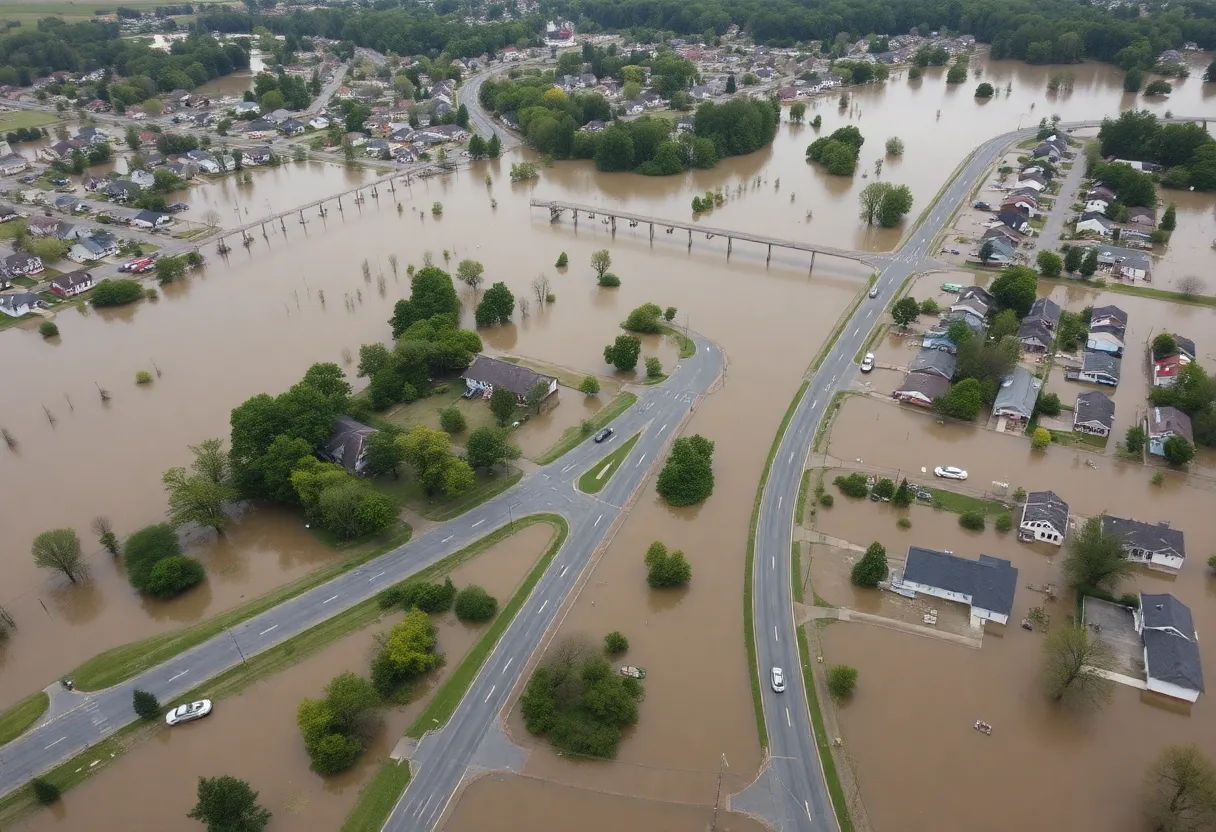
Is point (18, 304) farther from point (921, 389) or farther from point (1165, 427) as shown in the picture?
point (1165, 427)

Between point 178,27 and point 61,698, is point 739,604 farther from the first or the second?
point 178,27

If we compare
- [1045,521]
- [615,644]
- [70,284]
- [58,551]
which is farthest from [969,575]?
[70,284]

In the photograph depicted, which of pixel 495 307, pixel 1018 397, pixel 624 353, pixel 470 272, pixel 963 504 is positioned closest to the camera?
pixel 963 504

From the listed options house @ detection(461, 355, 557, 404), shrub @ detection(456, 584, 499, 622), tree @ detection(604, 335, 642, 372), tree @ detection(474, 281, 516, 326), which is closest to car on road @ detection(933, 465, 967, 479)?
tree @ detection(604, 335, 642, 372)

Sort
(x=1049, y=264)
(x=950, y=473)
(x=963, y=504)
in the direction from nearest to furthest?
(x=963, y=504) < (x=950, y=473) < (x=1049, y=264)

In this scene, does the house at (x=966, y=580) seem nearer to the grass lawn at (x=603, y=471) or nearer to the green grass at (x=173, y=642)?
the grass lawn at (x=603, y=471)

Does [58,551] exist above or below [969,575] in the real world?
above

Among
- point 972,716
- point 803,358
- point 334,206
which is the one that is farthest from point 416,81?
point 972,716

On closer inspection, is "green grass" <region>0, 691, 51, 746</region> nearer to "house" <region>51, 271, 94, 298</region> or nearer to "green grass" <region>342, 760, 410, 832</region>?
"green grass" <region>342, 760, 410, 832</region>
